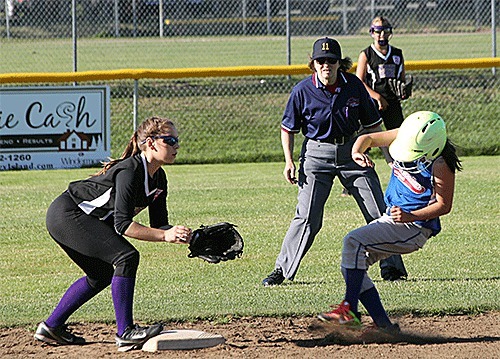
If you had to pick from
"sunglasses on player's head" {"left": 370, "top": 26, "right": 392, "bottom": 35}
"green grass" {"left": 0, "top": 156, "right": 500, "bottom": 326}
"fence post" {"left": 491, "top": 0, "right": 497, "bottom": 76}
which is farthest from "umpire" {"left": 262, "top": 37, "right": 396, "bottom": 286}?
"fence post" {"left": 491, "top": 0, "right": 497, "bottom": 76}

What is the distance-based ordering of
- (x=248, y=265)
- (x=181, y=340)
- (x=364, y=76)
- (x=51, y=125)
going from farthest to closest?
(x=51, y=125), (x=364, y=76), (x=248, y=265), (x=181, y=340)

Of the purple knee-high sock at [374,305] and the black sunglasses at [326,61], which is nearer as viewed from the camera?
the purple knee-high sock at [374,305]

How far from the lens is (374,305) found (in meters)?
5.93

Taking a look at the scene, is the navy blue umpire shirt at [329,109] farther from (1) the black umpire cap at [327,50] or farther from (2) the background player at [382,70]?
(2) the background player at [382,70]

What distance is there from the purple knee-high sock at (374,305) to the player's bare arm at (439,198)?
521 millimetres

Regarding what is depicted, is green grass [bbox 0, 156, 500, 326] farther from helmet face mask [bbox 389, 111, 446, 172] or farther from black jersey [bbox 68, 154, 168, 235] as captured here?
helmet face mask [bbox 389, 111, 446, 172]

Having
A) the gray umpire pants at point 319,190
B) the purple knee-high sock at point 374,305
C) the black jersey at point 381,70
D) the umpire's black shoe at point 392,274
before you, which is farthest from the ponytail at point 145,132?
the black jersey at point 381,70

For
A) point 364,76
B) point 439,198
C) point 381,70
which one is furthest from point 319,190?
point 381,70

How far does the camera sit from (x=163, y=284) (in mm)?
7719

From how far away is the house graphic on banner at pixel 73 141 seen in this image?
14141mm

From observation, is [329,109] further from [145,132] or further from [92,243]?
[92,243]

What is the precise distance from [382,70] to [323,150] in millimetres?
3179

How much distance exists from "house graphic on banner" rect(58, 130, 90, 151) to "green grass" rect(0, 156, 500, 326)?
155 centimetres

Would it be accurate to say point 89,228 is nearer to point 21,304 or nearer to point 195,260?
point 21,304
